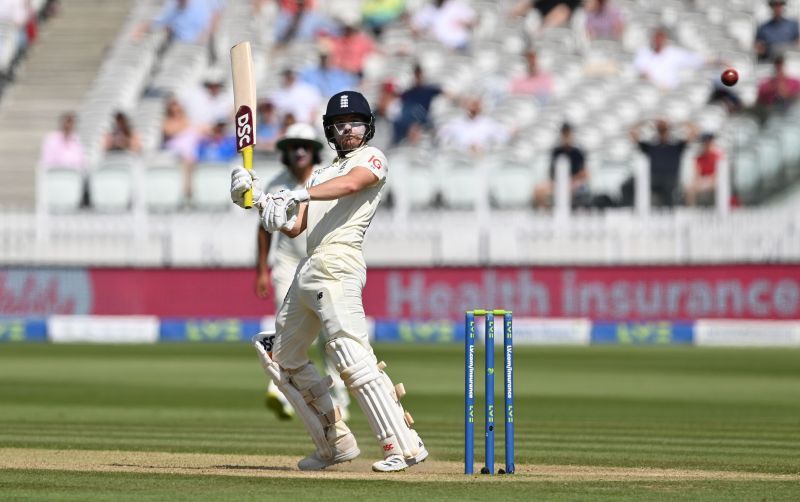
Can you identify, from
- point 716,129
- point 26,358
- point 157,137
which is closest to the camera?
point 26,358

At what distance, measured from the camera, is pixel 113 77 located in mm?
25219

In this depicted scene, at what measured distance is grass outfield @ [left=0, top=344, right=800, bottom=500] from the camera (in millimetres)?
7641

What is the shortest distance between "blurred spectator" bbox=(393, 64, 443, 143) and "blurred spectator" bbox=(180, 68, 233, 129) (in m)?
2.45

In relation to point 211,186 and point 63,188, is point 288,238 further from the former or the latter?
point 63,188

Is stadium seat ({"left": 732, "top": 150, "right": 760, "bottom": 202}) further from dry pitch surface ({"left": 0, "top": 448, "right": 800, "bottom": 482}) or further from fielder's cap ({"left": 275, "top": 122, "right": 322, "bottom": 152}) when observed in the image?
dry pitch surface ({"left": 0, "top": 448, "right": 800, "bottom": 482})

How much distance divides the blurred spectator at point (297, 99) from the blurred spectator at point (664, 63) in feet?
13.5

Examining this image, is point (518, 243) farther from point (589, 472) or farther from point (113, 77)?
point (589, 472)

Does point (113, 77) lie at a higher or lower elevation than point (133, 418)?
higher

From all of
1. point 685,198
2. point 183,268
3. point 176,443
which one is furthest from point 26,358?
point 176,443

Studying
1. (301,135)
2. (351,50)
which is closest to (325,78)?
(351,50)

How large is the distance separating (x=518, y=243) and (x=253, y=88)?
479 inches

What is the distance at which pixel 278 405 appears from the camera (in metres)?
11.9

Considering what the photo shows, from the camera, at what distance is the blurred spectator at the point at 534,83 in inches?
875

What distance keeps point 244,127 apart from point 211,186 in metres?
13.1
